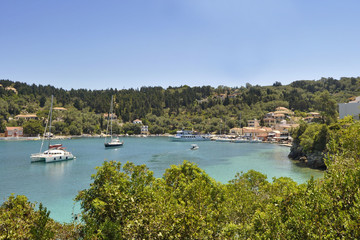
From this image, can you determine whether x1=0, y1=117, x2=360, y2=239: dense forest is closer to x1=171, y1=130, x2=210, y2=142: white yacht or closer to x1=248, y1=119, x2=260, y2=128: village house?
x1=171, y1=130, x2=210, y2=142: white yacht

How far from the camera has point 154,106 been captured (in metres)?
148

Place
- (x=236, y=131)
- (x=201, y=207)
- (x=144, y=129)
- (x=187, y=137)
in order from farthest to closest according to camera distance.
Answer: (x=144, y=129) → (x=236, y=131) → (x=187, y=137) → (x=201, y=207)

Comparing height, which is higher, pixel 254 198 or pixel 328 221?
pixel 328 221

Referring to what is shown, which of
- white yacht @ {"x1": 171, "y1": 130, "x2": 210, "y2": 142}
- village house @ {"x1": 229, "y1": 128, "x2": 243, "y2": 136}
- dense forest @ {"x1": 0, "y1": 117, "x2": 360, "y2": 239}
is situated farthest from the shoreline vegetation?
village house @ {"x1": 229, "y1": 128, "x2": 243, "y2": 136}

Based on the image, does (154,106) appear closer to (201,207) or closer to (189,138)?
(189,138)

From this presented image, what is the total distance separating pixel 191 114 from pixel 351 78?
350ft

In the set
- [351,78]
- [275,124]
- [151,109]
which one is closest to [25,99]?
[151,109]

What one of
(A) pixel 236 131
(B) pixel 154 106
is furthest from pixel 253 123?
(B) pixel 154 106

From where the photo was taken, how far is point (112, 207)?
790 centimetres

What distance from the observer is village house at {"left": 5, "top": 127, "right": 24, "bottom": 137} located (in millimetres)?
96562

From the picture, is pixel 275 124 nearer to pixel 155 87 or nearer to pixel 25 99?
pixel 155 87

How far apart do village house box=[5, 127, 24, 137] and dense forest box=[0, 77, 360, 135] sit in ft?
7.78

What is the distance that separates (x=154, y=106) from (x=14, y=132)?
7246 cm

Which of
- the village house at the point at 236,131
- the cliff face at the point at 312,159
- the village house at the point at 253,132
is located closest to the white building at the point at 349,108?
the cliff face at the point at 312,159
